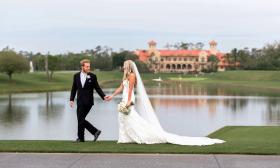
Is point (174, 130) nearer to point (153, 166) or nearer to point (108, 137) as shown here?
point (108, 137)

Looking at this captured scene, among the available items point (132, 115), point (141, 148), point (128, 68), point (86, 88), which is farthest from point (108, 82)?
point (141, 148)

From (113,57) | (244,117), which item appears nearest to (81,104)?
(244,117)

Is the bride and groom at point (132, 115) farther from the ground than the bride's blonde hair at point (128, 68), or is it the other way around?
the bride's blonde hair at point (128, 68)

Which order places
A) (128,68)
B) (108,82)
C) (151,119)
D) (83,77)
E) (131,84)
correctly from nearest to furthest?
(128,68)
(131,84)
(151,119)
(83,77)
(108,82)

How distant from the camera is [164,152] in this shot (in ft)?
36.6

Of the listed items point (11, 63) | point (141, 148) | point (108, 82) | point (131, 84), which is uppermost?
point (131, 84)

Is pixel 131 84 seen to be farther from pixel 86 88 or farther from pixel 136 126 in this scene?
pixel 86 88

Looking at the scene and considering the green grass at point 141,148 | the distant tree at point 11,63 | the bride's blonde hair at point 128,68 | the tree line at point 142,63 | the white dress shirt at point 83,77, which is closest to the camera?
the green grass at point 141,148

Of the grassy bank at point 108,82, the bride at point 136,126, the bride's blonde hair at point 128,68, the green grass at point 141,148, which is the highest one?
the bride's blonde hair at point 128,68

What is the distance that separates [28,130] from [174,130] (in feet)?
23.3

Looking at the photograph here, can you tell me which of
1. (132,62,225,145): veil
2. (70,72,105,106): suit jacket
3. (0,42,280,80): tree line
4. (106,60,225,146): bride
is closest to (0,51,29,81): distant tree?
(0,42,280,80): tree line

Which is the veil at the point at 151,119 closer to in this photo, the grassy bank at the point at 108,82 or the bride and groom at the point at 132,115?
the bride and groom at the point at 132,115

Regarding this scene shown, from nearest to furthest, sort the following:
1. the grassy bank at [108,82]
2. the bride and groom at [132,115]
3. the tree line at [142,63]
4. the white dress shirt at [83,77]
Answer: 1. the bride and groom at [132,115]
2. the white dress shirt at [83,77]
3. the grassy bank at [108,82]
4. the tree line at [142,63]

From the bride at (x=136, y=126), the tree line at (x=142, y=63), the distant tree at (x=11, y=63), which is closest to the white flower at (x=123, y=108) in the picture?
the bride at (x=136, y=126)
